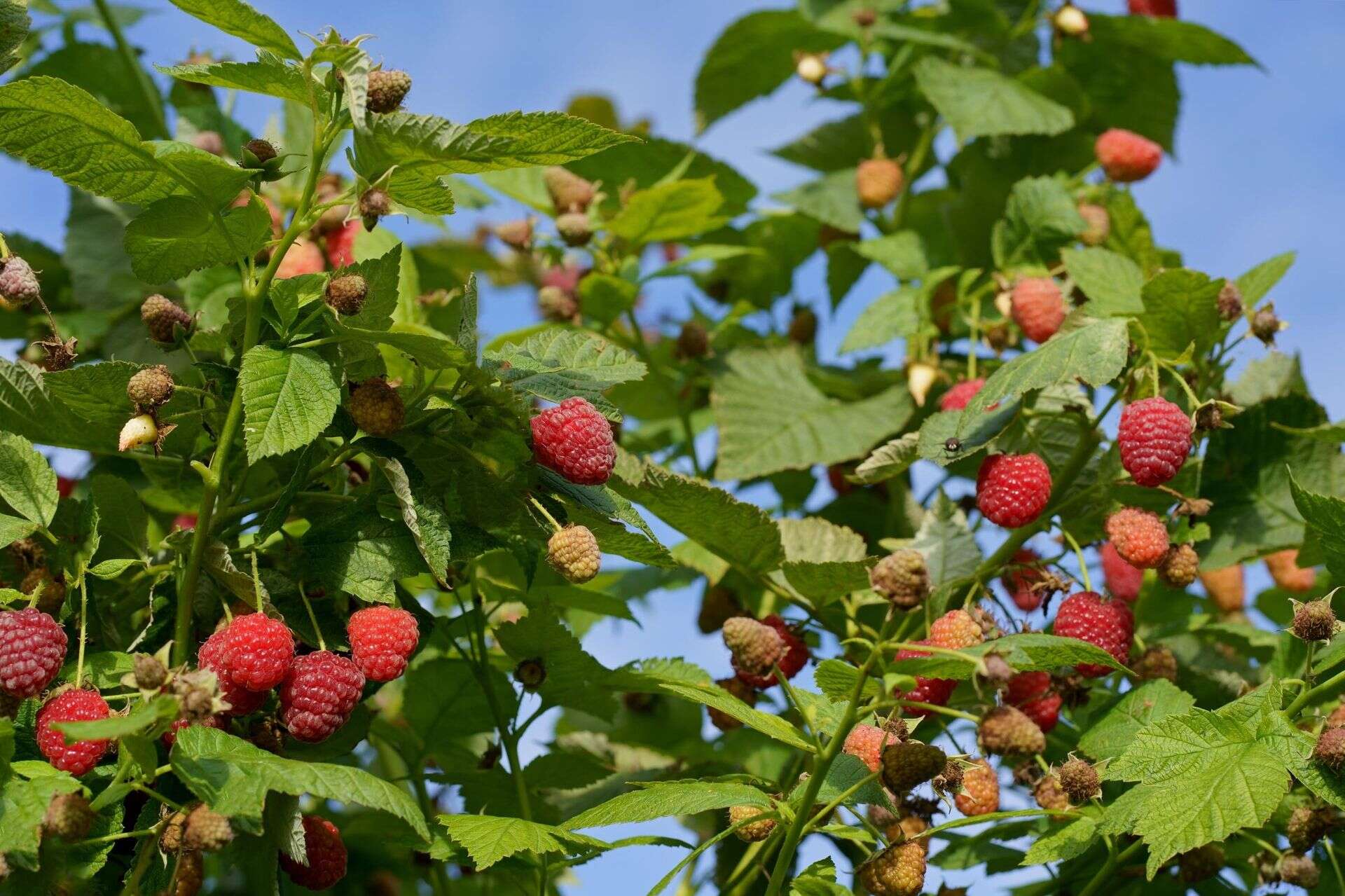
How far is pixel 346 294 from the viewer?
1479mm

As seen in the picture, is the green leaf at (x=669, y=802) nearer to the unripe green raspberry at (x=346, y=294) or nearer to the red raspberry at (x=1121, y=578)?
the unripe green raspberry at (x=346, y=294)

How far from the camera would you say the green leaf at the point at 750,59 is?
3.24m

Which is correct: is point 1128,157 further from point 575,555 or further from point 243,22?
point 243,22

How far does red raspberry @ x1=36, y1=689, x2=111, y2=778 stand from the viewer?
1.39 metres

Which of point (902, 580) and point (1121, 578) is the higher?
point (1121, 578)

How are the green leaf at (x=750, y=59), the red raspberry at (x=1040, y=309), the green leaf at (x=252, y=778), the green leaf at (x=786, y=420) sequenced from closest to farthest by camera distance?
1. the green leaf at (x=252, y=778)
2. the red raspberry at (x=1040, y=309)
3. the green leaf at (x=786, y=420)
4. the green leaf at (x=750, y=59)

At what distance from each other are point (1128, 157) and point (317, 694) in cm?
203

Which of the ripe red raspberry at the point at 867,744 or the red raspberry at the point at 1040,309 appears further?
the red raspberry at the point at 1040,309

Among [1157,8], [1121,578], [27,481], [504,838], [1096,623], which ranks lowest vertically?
[504,838]

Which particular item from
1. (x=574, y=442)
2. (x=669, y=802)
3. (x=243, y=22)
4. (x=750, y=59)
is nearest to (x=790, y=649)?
(x=669, y=802)

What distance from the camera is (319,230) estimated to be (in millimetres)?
2473

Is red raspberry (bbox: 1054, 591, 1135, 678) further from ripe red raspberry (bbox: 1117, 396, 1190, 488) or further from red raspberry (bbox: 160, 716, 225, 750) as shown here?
red raspberry (bbox: 160, 716, 225, 750)

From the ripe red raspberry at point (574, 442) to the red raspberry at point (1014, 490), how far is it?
1.94 ft

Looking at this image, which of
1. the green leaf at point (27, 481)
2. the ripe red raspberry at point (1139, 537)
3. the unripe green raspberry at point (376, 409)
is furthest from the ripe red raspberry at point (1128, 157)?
the green leaf at point (27, 481)
